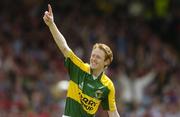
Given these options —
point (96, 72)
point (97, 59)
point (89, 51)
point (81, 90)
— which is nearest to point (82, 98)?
point (81, 90)

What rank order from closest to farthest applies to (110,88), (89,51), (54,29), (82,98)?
(54,29) < (82,98) < (110,88) < (89,51)

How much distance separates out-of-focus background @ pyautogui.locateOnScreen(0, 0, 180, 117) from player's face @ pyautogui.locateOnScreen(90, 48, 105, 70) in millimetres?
6131

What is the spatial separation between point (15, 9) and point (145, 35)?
315 centimetres

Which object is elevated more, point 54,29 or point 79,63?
point 54,29

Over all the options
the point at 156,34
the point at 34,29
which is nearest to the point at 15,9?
the point at 34,29

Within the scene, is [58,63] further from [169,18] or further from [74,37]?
[169,18]

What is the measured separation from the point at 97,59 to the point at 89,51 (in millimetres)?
8213

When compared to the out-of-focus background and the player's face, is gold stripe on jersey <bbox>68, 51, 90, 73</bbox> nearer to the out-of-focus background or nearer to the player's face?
the player's face

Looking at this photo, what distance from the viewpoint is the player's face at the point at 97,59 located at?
30.7 ft

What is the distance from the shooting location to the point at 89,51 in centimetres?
1758

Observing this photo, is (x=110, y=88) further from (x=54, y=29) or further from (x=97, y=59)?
(x=54, y=29)

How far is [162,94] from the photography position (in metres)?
17.4

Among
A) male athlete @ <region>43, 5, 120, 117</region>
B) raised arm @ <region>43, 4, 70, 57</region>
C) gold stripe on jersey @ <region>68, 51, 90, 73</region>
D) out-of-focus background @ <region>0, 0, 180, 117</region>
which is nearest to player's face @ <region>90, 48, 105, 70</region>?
male athlete @ <region>43, 5, 120, 117</region>

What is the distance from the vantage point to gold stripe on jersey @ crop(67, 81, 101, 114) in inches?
374
